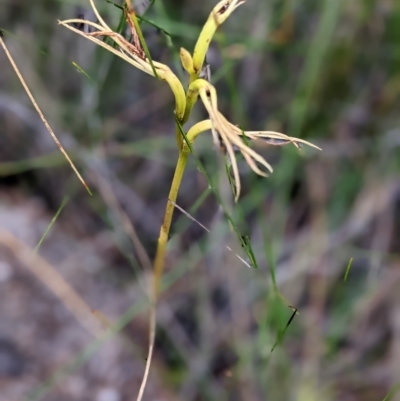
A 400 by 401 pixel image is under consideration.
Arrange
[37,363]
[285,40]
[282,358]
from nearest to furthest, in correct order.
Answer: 1. [37,363]
2. [282,358]
3. [285,40]

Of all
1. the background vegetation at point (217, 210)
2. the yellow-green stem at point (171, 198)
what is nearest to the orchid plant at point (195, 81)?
the yellow-green stem at point (171, 198)

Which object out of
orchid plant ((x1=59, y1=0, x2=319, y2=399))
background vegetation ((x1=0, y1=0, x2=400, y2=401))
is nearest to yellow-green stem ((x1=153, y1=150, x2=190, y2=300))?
orchid plant ((x1=59, y1=0, x2=319, y2=399))

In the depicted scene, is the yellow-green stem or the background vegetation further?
the background vegetation

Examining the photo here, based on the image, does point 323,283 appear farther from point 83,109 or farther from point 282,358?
point 83,109

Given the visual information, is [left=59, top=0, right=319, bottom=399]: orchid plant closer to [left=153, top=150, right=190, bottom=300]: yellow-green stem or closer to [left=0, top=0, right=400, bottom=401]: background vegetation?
[left=153, top=150, right=190, bottom=300]: yellow-green stem

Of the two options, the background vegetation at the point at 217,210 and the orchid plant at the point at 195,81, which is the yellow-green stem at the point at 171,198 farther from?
the background vegetation at the point at 217,210

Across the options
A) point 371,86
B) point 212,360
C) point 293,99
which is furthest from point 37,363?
point 371,86

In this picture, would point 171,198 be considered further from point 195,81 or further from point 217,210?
point 217,210

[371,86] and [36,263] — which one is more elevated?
[371,86]

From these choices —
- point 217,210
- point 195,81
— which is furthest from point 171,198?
point 217,210
